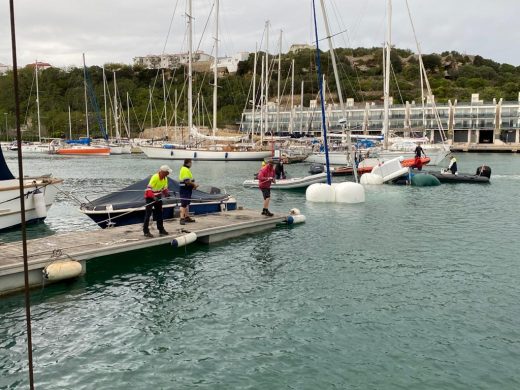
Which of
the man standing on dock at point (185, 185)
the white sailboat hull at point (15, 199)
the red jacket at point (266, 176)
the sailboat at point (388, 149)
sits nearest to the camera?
the man standing on dock at point (185, 185)

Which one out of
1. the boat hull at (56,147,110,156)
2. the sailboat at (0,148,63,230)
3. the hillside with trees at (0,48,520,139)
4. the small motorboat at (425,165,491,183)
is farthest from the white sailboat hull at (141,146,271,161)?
the hillside with trees at (0,48,520,139)

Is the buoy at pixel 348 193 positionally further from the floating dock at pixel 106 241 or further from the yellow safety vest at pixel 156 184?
the yellow safety vest at pixel 156 184

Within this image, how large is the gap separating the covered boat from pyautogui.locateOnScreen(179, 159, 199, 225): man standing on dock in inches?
54.4

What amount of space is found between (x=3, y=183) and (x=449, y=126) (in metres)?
94.5

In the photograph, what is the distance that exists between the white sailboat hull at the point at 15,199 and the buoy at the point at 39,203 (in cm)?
9

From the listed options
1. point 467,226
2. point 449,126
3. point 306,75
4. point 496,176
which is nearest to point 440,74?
point 306,75

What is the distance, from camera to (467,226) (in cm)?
2152

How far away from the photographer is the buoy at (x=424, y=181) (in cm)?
3675

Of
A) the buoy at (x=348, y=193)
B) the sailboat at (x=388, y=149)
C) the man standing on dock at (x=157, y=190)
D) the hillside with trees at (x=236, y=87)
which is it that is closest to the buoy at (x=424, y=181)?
the sailboat at (x=388, y=149)

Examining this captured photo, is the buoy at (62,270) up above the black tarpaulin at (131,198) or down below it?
below

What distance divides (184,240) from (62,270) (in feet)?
13.7

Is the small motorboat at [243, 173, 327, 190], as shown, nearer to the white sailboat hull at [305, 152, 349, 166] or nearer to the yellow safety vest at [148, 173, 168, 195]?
the white sailboat hull at [305, 152, 349, 166]

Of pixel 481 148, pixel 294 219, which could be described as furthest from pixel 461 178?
pixel 481 148

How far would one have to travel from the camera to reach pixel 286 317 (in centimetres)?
1087
